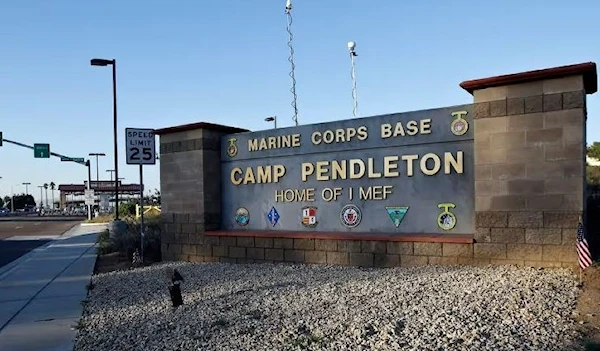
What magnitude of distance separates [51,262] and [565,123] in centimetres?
1456

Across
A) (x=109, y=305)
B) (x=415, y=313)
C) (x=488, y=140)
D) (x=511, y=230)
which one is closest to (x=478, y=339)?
(x=415, y=313)

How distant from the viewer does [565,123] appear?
27.2ft

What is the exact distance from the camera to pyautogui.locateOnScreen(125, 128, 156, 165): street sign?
42.8 feet

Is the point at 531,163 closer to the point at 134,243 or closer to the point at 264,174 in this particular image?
the point at 264,174

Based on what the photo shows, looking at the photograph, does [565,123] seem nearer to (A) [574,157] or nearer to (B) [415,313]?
(A) [574,157]

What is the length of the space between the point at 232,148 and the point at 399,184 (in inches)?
179

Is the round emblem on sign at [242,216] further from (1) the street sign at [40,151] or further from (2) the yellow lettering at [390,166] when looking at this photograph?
(1) the street sign at [40,151]

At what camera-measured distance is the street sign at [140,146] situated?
42.8ft

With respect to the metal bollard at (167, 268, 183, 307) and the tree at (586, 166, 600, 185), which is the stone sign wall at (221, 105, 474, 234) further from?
the tree at (586, 166, 600, 185)

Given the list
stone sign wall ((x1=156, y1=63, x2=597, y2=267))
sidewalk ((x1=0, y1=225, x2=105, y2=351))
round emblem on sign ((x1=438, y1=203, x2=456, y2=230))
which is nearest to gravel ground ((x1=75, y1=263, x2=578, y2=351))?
sidewalk ((x1=0, y1=225, x2=105, y2=351))

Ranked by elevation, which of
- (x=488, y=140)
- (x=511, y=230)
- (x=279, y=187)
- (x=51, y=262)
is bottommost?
(x=51, y=262)

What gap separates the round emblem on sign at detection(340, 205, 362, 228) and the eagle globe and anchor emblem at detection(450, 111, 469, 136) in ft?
8.45

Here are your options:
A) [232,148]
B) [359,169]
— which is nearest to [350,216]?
[359,169]

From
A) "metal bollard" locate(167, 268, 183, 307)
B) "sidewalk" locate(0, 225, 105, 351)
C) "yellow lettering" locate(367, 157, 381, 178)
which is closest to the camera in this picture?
"sidewalk" locate(0, 225, 105, 351)
